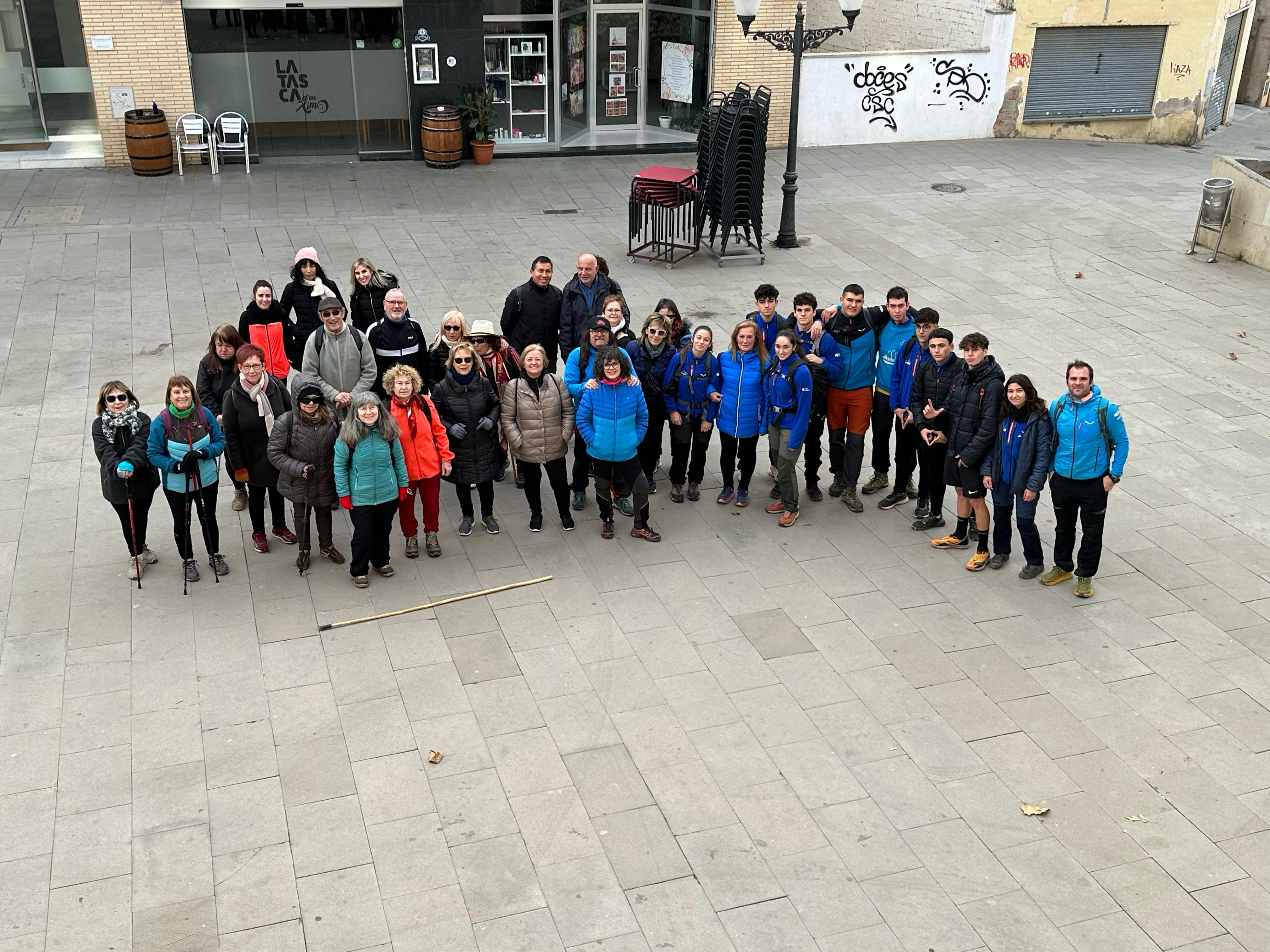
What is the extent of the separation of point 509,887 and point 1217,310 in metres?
12.2

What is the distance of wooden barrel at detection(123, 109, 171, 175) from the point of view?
61.9ft

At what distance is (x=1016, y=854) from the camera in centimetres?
636

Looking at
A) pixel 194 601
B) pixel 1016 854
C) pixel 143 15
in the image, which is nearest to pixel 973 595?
pixel 1016 854

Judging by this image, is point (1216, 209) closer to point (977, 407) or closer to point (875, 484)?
point (875, 484)

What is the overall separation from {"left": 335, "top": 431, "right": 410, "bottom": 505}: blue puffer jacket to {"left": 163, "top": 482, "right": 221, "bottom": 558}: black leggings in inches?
37.8

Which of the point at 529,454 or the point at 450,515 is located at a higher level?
the point at 529,454

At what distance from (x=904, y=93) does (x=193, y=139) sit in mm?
12585

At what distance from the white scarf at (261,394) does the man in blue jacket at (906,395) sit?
4699 millimetres

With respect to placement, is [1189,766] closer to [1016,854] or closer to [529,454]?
[1016,854]

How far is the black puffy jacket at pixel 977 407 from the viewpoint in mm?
8555

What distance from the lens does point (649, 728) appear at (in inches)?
286

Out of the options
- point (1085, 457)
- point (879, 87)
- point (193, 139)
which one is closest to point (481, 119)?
point (193, 139)

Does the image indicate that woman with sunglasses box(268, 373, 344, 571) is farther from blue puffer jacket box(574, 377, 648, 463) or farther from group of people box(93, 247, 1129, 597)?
blue puffer jacket box(574, 377, 648, 463)

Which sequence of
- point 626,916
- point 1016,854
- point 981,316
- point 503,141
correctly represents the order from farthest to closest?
point 503,141 < point 981,316 < point 1016,854 < point 626,916
